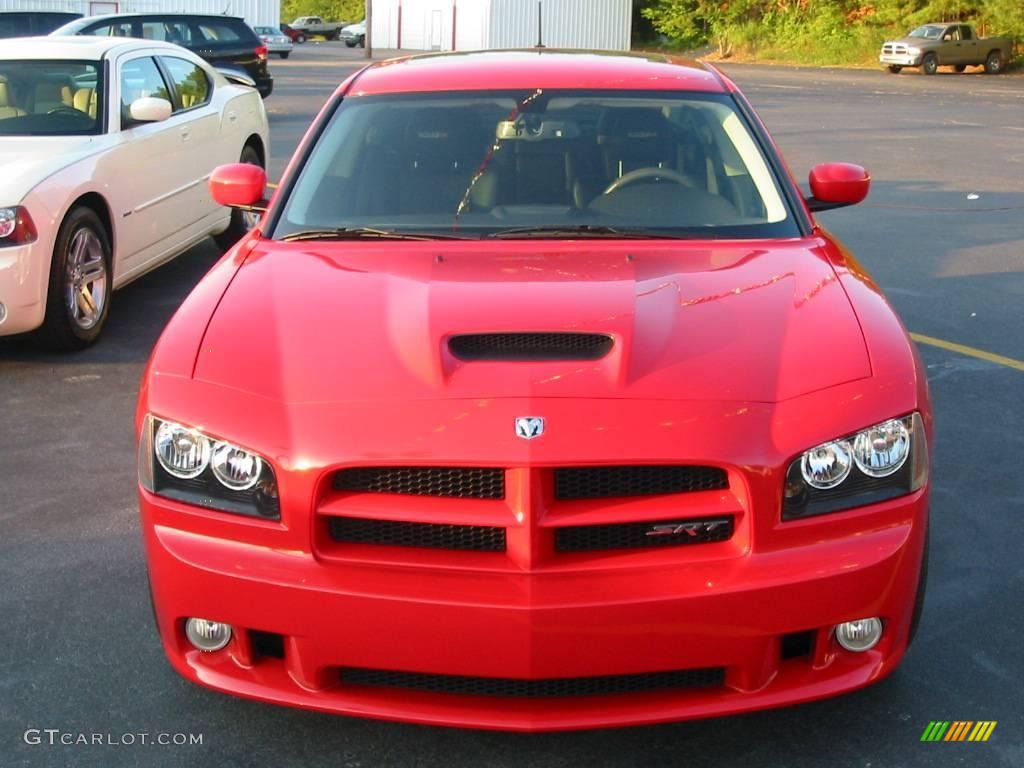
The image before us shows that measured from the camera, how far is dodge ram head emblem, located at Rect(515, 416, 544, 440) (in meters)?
2.89

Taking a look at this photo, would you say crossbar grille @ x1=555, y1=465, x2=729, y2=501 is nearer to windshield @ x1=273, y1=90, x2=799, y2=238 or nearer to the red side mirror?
windshield @ x1=273, y1=90, x2=799, y2=238

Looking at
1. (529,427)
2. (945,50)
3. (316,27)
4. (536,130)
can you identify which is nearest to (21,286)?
(536,130)

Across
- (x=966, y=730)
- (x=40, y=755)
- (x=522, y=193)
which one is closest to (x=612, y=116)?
(x=522, y=193)

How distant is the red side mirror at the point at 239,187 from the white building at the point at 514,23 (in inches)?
2142

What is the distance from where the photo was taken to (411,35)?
65.9 metres

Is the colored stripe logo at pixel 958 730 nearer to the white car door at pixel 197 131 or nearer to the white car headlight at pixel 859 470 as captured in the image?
the white car headlight at pixel 859 470

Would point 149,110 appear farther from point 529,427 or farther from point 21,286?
point 529,427

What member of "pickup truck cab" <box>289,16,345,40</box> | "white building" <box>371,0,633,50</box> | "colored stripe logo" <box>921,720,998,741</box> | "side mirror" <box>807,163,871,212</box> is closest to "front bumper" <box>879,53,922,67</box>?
"white building" <box>371,0,633,50</box>

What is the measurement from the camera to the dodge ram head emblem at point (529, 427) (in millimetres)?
2895

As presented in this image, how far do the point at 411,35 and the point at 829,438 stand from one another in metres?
65.5

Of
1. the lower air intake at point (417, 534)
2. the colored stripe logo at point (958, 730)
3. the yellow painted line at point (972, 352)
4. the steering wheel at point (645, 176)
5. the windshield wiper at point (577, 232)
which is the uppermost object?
the steering wheel at point (645, 176)

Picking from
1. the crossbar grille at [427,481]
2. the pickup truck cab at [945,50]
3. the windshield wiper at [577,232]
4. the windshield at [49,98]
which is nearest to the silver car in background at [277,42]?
the pickup truck cab at [945,50]

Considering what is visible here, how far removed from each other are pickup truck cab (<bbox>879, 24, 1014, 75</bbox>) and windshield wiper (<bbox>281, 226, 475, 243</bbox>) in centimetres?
4135
